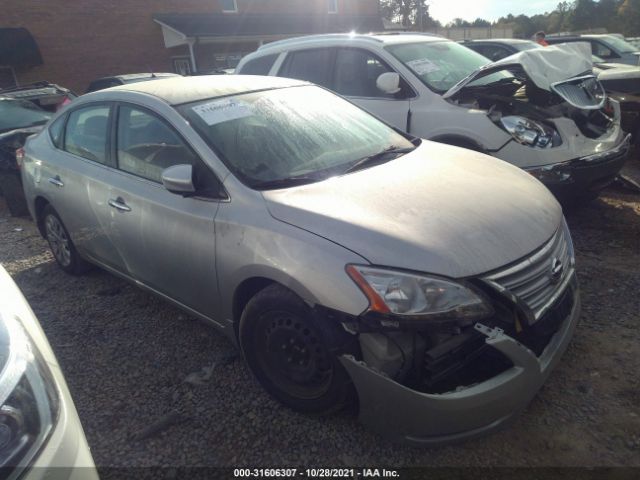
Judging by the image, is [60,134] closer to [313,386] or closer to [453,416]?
[313,386]

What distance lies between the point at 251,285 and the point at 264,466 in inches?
34.3

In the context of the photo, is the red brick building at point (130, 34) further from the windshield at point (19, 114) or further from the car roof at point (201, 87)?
the car roof at point (201, 87)

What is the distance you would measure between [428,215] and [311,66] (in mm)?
3902

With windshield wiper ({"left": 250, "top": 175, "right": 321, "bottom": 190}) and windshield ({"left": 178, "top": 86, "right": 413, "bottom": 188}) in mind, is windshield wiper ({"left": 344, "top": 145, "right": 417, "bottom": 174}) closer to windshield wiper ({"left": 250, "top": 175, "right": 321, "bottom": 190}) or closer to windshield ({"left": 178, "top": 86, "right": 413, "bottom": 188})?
windshield ({"left": 178, "top": 86, "right": 413, "bottom": 188})

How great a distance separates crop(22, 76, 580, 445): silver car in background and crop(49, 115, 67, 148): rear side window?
2.18 ft

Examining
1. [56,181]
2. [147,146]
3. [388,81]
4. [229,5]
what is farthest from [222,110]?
[229,5]

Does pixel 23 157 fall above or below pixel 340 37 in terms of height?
below

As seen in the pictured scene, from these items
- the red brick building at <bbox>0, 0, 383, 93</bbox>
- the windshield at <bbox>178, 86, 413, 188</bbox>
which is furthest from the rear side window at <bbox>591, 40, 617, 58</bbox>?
the red brick building at <bbox>0, 0, 383, 93</bbox>

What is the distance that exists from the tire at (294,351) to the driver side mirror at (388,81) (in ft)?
10.1

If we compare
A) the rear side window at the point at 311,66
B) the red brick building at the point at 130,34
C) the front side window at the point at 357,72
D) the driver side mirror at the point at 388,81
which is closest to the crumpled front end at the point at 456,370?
the driver side mirror at the point at 388,81

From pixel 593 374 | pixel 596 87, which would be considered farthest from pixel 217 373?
pixel 596 87

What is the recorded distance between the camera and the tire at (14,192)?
237 inches

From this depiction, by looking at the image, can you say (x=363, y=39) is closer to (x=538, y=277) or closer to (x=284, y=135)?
(x=284, y=135)

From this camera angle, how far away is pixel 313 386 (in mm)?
2369
